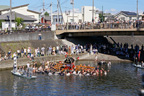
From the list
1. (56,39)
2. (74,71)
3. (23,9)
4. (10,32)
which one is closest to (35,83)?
(74,71)

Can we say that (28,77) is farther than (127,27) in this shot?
No

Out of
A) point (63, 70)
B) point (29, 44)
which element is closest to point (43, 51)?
point (29, 44)

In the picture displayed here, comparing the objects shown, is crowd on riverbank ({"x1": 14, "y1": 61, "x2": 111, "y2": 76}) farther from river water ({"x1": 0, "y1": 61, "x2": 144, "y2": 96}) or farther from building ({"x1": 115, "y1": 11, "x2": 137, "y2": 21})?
building ({"x1": 115, "y1": 11, "x2": 137, "y2": 21})

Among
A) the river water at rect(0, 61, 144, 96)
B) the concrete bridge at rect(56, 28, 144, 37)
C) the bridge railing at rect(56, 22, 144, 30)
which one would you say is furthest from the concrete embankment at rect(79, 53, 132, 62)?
the river water at rect(0, 61, 144, 96)

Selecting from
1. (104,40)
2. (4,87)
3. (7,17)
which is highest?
(7,17)

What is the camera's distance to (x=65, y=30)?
195 feet

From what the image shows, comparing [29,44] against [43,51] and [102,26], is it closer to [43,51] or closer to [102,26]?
[43,51]

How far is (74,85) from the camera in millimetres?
33688

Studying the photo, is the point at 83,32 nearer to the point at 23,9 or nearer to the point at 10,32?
the point at 10,32

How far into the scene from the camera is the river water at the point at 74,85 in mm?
30188

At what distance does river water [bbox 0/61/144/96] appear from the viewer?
30188 millimetres

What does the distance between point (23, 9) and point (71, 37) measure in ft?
109

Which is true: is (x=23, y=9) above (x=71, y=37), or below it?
above

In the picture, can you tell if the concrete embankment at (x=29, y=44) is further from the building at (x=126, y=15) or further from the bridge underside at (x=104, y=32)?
the building at (x=126, y=15)
